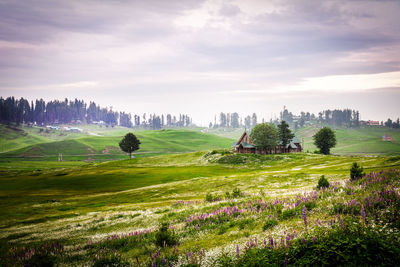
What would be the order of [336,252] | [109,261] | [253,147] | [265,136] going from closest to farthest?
[336,252], [109,261], [265,136], [253,147]

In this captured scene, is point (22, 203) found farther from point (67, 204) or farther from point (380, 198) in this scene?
point (380, 198)

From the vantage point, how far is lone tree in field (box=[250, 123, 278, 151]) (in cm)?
12112

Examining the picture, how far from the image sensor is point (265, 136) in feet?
397

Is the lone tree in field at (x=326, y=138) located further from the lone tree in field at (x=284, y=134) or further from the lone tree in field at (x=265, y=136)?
the lone tree in field at (x=265, y=136)

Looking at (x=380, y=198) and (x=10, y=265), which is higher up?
(x=380, y=198)

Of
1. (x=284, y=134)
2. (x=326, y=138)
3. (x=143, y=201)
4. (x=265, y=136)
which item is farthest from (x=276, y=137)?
(x=143, y=201)

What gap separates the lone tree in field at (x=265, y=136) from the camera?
121125 millimetres

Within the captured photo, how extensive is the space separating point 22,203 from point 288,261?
63.0m

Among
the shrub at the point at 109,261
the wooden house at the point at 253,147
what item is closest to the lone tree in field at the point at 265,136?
the wooden house at the point at 253,147

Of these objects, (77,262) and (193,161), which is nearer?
(77,262)

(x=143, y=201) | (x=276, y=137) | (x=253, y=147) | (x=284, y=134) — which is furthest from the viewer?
(x=253, y=147)

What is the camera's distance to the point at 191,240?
38.6 ft

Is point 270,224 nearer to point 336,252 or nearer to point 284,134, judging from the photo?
point 336,252

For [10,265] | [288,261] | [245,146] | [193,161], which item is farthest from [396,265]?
[245,146]
